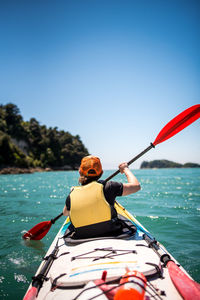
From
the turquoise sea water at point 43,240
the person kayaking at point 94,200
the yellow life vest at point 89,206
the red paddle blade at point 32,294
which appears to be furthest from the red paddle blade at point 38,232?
the red paddle blade at point 32,294

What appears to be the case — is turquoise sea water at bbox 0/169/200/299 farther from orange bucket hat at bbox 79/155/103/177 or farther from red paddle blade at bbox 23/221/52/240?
orange bucket hat at bbox 79/155/103/177

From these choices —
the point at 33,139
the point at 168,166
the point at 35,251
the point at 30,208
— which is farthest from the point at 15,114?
the point at 168,166

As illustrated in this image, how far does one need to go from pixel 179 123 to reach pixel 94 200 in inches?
114

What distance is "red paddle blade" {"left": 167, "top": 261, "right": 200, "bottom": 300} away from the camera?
5.05 feet

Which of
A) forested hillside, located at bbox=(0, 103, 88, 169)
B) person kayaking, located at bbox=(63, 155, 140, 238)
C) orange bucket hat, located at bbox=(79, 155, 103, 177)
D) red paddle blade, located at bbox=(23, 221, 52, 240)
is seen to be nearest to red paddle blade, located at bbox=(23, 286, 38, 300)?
person kayaking, located at bbox=(63, 155, 140, 238)

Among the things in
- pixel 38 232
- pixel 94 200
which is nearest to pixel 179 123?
pixel 94 200

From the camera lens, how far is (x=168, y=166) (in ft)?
587

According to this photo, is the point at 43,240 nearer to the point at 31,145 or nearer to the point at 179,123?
the point at 179,123

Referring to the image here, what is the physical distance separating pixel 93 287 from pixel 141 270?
20.2 inches

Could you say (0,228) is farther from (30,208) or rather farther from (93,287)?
(93,287)

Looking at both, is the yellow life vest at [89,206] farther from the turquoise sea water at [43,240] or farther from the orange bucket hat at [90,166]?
the turquoise sea water at [43,240]

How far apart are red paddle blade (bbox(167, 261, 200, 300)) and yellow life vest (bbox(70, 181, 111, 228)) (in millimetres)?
865

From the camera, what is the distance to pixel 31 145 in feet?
229

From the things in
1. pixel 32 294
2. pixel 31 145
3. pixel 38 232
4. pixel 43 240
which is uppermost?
pixel 31 145
